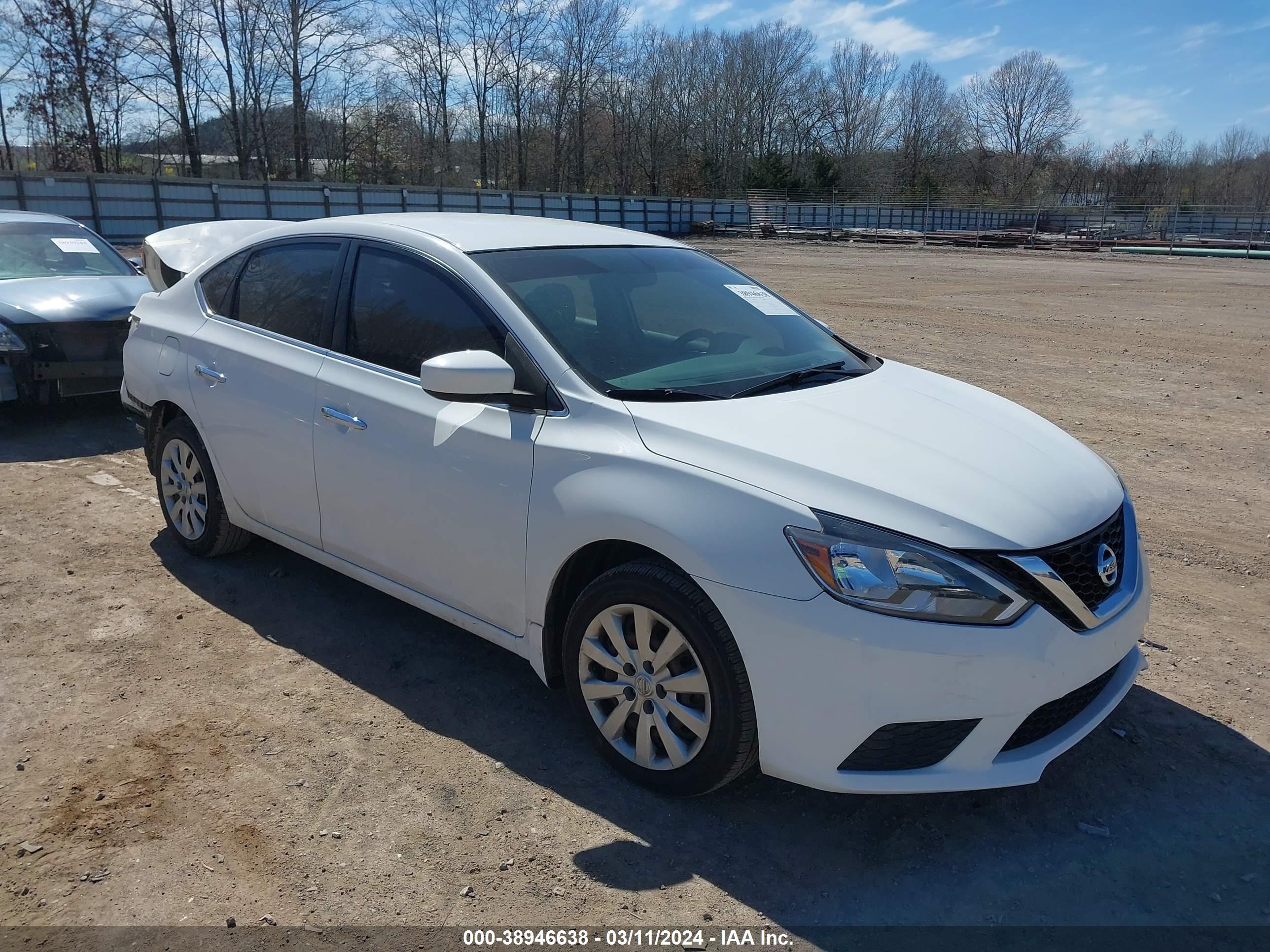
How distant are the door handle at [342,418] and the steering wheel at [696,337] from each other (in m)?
1.27

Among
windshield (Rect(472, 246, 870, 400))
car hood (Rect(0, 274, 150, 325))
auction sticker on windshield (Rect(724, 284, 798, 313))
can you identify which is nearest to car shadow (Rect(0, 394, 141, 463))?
car hood (Rect(0, 274, 150, 325))

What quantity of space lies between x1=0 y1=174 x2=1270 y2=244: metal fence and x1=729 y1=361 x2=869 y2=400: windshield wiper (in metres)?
18.3

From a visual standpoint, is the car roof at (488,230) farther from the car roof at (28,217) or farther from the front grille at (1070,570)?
the car roof at (28,217)

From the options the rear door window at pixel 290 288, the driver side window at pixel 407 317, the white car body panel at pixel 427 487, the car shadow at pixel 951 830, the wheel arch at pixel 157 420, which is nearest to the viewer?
the car shadow at pixel 951 830

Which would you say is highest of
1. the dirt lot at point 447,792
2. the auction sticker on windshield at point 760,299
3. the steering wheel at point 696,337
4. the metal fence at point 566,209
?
the metal fence at point 566,209

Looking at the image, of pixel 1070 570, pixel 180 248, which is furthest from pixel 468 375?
pixel 180 248

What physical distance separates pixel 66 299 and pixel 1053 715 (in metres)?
7.86

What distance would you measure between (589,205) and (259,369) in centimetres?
4202

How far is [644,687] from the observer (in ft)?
9.59

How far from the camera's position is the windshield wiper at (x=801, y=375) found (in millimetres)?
3273

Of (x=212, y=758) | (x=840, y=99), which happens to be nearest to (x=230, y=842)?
(x=212, y=758)

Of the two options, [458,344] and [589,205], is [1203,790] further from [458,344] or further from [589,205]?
[589,205]

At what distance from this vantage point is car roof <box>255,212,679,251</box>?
12.4 ft

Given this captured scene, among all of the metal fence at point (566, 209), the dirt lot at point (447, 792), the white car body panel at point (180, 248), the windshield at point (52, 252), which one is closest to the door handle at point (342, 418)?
the dirt lot at point (447, 792)
